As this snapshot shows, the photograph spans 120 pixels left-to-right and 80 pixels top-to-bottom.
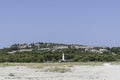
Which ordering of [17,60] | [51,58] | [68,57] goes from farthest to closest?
[68,57] → [51,58] → [17,60]

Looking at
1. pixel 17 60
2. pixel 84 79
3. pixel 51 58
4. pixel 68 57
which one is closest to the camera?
pixel 84 79

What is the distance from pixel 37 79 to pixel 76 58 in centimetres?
9854

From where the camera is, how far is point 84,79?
3547 centimetres

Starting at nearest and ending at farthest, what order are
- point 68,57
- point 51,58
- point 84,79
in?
1. point 84,79
2. point 51,58
3. point 68,57

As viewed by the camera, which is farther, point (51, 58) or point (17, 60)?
point (51, 58)

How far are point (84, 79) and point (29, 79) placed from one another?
14.2ft

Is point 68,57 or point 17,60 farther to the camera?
point 68,57

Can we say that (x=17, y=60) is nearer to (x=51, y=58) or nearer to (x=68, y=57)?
(x=51, y=58)

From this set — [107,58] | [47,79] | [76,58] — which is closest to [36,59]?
[76,58]

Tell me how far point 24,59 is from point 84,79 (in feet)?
296

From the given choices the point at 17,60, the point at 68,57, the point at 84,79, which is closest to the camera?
the point at 84,79

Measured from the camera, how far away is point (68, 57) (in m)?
142

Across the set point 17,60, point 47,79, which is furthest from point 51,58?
point 47,79

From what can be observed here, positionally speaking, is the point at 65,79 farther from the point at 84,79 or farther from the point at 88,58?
the point at 88,58
